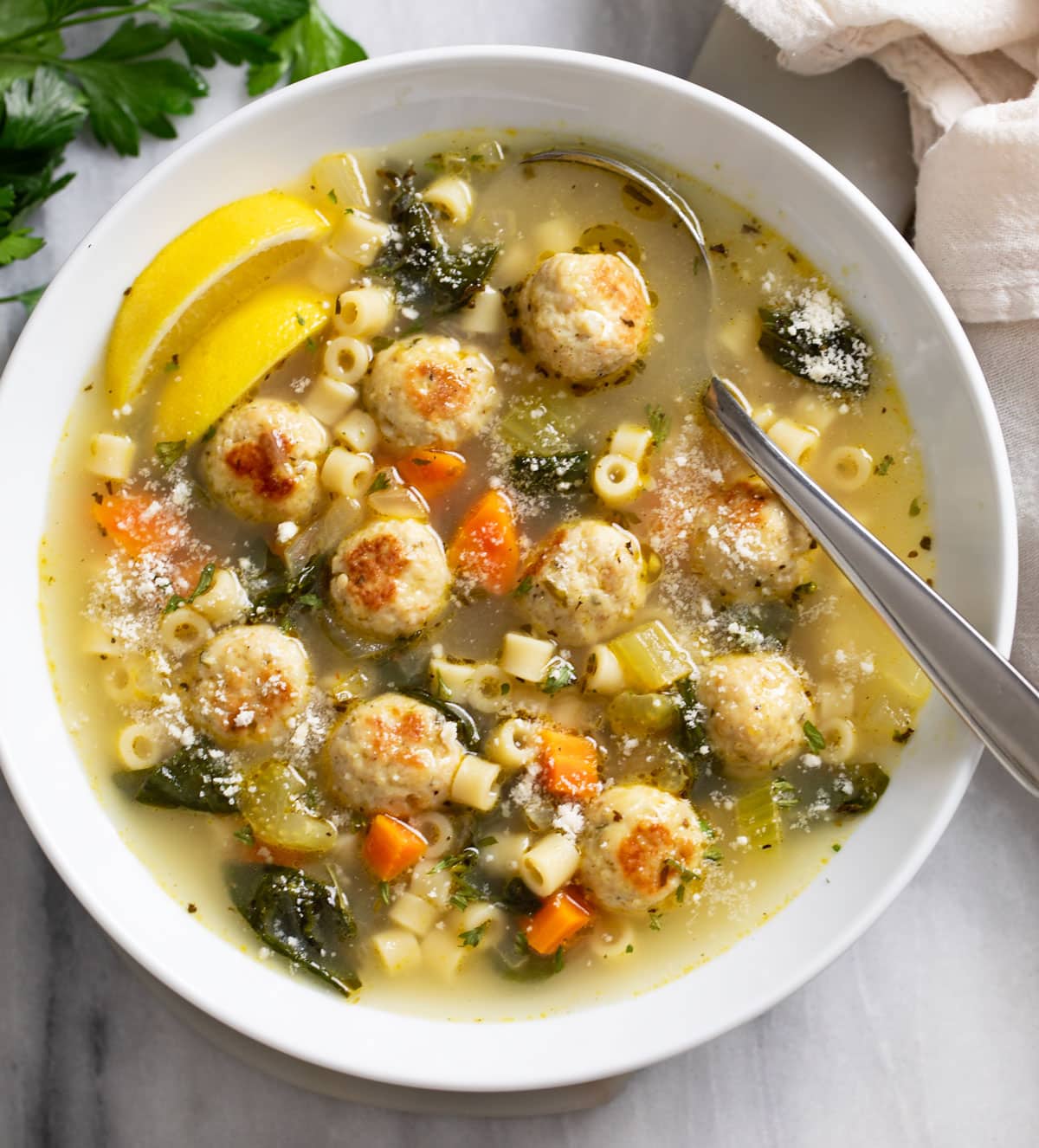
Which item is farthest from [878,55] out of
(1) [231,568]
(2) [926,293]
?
(1) [231,568]

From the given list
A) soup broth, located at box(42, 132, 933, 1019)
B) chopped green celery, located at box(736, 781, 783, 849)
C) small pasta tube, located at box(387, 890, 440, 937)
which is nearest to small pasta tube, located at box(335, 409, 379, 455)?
soup broth, located at box(42, 132, 933, 1019)

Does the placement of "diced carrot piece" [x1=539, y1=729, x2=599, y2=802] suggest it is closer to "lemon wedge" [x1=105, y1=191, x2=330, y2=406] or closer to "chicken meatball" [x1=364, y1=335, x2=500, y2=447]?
"chicken meatball" [x1=364, y1=335, x2=500, y2=447]

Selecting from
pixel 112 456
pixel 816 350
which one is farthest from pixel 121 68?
pixel 816 350

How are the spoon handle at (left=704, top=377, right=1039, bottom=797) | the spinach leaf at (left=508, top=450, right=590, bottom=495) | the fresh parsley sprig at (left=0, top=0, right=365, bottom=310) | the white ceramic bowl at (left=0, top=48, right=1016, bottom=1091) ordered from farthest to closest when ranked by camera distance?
the fresh parsley sprig at (left=0, top=0, right=365, bottom=310)
the spinach leaf at (left=508, top=450, right=590, bottom=495)
the white ceramic bowl at (left=0, top=48, right=1016, bottom=1091)
the spoon handle at (left=704, top=377, right=1039, bottom=797)

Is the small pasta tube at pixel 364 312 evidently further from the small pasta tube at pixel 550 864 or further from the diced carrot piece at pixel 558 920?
the diced carrot piece at pixel 558 920

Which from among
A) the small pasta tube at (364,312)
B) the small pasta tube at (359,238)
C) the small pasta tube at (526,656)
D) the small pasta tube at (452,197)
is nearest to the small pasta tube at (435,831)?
the small pasta tube at (526,656)

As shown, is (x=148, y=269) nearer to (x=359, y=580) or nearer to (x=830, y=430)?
(x=359, y=580)
